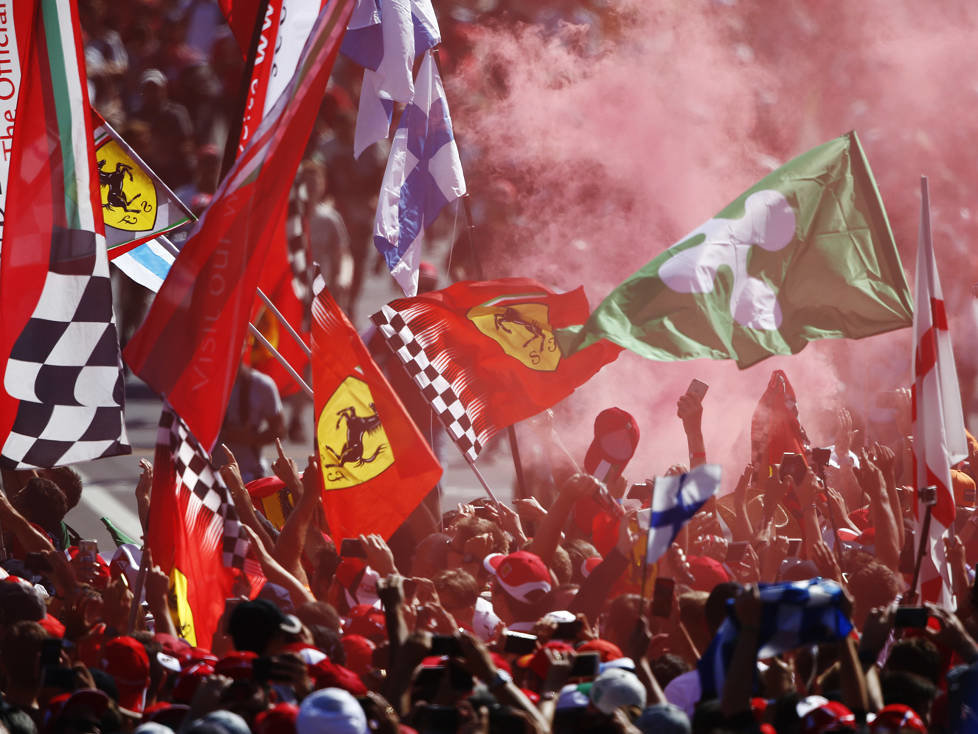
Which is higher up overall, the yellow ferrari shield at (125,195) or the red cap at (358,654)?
the yellow ferrari shield at (125,195)

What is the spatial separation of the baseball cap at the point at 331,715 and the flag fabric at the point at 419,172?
16.2 ft

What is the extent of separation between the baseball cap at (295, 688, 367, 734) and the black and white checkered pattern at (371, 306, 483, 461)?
3.89m

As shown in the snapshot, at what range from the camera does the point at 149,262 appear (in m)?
9.38

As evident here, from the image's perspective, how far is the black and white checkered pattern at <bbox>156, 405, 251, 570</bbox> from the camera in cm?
619

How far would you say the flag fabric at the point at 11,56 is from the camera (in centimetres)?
776

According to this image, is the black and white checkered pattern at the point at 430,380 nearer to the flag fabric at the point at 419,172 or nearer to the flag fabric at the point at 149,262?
the flag fabric at the point at 419,172

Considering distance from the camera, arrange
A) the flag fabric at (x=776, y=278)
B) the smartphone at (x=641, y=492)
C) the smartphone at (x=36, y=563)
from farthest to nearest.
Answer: the smartphone at (x=641, y=492) < the flag fabric at (x=776, y=278) < the smartphone at (x=36, y=563)

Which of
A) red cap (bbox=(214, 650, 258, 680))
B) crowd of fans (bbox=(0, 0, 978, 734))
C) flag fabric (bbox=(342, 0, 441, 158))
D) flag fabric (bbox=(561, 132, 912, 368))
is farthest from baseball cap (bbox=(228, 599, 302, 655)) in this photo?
flag fabric (bbox=(342, 0, 441, 158))

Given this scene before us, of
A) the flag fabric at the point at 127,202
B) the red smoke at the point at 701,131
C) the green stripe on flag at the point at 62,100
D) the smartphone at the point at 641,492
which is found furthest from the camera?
the red smoke at the point at 701,131

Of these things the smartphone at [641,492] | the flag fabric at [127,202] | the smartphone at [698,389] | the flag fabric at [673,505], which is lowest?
the smartphone at [641,492]

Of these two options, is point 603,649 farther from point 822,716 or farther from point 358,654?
point 358,654

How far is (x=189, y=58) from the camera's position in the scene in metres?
16.3

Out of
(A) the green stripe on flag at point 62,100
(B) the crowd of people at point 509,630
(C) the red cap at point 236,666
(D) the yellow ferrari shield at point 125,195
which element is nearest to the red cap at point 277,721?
(B) the crowd of people at point 509,630

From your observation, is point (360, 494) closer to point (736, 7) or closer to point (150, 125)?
point (736, 7)
